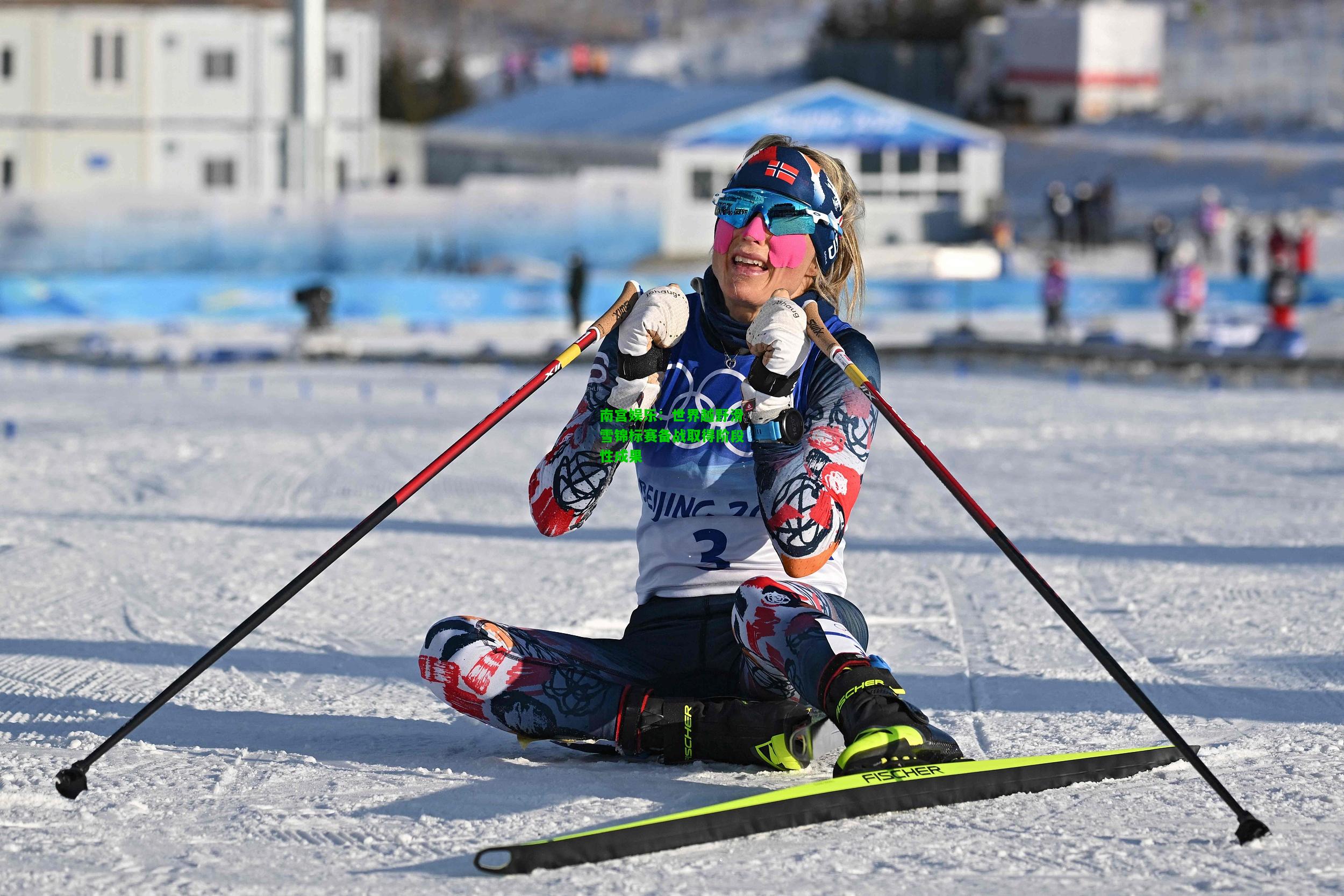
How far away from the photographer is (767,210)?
13.0ft

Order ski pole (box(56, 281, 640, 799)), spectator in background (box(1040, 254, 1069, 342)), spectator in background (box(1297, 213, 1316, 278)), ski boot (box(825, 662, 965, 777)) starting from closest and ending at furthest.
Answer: ski boot (box(825, 662, 965, 777)) → ski pole (box(56, 281, 640, 799)) → spectator in background (box(1040, 254, 1069, 342)) → spectator in background (box(1297, 213, 1316, 278))

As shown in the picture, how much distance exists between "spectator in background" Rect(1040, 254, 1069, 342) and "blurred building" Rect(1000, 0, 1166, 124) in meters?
30.5

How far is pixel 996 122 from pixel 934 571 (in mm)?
47362

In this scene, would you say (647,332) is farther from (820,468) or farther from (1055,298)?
(1055,298)

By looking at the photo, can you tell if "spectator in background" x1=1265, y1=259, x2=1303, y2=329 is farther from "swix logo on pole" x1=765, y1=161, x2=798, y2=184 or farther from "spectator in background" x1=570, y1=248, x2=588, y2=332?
"swix logo on pole" x1=765, y1=161, x2=798, y2=184

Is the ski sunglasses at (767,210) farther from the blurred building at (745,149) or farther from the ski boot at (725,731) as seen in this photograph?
the blurred building at (745,149)

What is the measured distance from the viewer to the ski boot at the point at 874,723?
136 inches

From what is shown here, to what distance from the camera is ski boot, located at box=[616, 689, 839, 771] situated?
3771 mm

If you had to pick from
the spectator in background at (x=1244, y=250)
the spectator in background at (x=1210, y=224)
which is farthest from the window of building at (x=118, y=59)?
the spectator in background at (x=1244, y=250)

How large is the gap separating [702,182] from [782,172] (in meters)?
29.4

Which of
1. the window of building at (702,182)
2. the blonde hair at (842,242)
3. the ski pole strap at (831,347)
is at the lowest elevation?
the ski pole strap at (831,347)

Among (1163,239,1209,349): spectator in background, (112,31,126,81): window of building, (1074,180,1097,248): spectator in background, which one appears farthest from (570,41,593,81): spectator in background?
(1163,239,1209,349): spectator in background

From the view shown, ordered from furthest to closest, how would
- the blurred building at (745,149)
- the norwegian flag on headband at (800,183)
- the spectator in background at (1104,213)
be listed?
the spectator in background at (1104,213)
the blurred building at (745,149)
the norwegian flag on headband at (800,183)

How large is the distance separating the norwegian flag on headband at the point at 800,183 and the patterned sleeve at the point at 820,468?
9.6 inches
